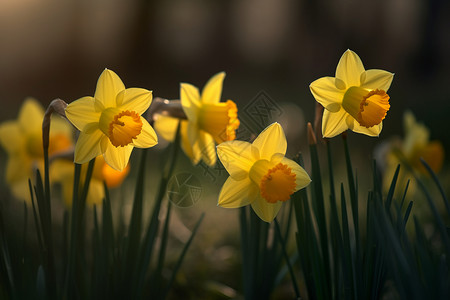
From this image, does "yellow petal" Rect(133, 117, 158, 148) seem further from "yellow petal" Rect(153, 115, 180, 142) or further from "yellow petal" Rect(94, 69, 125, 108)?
"yellow petal" Rect(153, 115, 180, 142)

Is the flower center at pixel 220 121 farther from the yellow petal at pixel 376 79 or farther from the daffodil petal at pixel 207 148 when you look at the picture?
the yellow petal at pixel 376 79

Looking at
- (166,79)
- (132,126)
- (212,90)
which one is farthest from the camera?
(166,79)

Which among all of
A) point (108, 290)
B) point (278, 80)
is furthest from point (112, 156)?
point (278, 80)

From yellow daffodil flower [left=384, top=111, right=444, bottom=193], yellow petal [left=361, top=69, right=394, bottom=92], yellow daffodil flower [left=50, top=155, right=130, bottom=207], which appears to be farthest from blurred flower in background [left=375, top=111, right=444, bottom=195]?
yellow daffodil flower [left=50, top=155, right=130, bottom=207]

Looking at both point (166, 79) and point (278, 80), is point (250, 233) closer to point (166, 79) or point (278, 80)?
point (278, 80)

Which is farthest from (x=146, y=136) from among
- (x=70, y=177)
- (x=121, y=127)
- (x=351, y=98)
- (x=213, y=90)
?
(x=70, y=177)

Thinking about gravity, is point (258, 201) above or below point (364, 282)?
above
